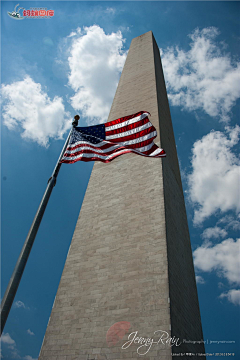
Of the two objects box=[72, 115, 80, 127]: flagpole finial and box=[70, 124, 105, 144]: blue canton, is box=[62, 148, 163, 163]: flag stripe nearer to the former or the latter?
box=[70, 124, 105, 144]: blue canton

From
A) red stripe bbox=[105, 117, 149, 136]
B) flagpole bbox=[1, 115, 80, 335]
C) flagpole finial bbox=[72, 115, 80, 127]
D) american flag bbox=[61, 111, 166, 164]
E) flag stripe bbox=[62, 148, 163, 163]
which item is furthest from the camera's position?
red stripe bbox=[105, 117, 149, 136]

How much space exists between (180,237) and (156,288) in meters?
3.89

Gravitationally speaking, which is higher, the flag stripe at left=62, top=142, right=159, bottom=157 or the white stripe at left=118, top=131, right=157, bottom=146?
the white stripe at left=118, top=131, right=157, bottom=146

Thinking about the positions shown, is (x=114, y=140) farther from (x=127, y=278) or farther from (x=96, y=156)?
(x=127, y=278)

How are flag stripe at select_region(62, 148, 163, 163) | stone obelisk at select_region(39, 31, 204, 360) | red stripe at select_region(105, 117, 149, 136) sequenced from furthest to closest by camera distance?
red stripe at select_region(105, 117, 149, 136) < stone obelisk at select_region(39, 31, 204, 360) < flag stripe at select_region(62, 148, 163, 163)

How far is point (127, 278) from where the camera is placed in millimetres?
9117

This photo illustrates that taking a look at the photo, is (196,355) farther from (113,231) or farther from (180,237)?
(113,231)

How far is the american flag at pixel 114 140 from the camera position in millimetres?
8070

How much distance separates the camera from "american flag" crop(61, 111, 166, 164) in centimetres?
807

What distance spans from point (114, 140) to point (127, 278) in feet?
15.5

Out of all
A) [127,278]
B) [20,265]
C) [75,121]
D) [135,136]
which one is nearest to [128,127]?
[135,136]

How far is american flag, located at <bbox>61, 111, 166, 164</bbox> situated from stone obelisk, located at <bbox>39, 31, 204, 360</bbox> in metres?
3.26

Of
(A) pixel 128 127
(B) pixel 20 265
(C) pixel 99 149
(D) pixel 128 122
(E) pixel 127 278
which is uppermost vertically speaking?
(D) pixel 128 122

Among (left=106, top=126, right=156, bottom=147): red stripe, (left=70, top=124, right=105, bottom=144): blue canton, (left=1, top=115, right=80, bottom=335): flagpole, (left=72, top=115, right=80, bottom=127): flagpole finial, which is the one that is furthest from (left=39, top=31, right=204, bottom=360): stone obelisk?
(left=72, top=115, right=80, bottom=127): flagpole finial
